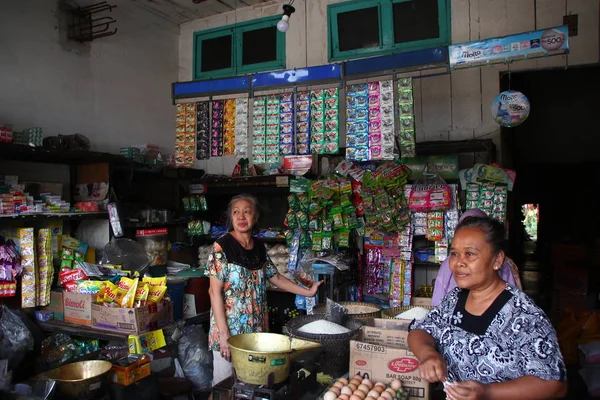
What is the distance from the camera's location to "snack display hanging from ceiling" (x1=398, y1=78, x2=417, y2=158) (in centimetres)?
394

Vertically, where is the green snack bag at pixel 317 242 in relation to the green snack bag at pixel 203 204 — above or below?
below

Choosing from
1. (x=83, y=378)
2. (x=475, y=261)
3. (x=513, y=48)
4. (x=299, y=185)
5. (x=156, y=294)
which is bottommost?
(x=83, y=378)

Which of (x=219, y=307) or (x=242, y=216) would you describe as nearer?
(x=219, y=307)

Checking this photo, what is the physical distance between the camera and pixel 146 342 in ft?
11.7

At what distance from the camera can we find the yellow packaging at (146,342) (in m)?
3.48

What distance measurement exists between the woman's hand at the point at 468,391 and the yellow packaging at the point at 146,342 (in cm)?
262

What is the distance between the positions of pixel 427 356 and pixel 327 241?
343 cm

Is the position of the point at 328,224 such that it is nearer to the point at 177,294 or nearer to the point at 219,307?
the point at 177,294

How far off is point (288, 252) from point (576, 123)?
4.72 m

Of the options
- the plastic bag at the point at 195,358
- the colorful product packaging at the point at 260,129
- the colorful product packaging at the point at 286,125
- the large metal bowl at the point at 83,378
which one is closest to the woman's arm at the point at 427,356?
the large metal bowl at the point at 83,378

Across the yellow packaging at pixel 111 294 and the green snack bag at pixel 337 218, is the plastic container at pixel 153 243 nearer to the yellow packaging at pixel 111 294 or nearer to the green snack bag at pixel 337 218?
the yellow packaging at pixel 111 294

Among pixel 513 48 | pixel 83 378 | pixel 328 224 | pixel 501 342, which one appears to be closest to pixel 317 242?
pixel 328 224

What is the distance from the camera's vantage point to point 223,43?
21.1 ft

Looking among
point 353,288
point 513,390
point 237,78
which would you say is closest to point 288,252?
point 353,288
